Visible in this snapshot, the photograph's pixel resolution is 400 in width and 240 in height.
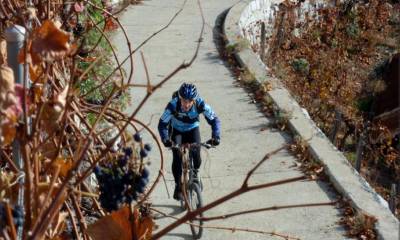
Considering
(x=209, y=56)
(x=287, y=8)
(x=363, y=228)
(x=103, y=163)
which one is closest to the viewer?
(x=103, y=163)

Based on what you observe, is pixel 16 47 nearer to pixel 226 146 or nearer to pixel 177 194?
pixel 177 194

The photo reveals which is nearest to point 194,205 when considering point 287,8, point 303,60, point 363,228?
point 363,228

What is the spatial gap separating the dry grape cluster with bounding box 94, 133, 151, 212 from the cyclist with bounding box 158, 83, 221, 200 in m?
4.42

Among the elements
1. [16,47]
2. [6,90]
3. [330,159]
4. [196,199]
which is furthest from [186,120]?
[6,90]

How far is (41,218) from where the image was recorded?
6.10ft

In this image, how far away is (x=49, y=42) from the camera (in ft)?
6.75

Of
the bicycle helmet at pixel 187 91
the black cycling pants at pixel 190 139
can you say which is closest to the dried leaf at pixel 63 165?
the bicycle helmet at pixel 187 91

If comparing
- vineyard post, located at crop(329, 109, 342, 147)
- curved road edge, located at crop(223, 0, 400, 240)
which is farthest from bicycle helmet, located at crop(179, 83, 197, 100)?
vineyard post, located at crop(329, 109, 342, 147)

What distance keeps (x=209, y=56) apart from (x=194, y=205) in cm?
588

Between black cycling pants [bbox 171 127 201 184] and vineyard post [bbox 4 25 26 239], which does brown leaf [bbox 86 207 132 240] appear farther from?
black cycling pants [bbox 171 127 201 184]

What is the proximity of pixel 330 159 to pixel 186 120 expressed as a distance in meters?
2.47

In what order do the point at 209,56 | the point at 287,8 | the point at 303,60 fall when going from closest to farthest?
the point at 209,56, the point at 303,60, the point at 287,8

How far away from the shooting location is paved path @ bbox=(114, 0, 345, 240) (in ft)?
25.4

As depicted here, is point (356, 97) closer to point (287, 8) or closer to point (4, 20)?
point (287, 8)
